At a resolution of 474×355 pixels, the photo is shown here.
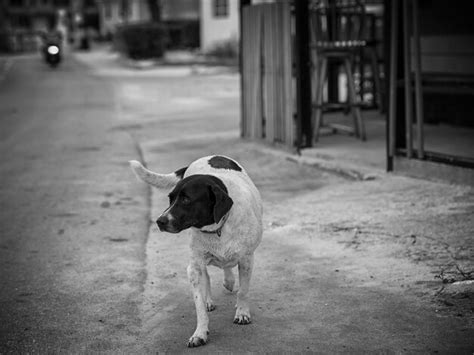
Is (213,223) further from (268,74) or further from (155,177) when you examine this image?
(268,74)

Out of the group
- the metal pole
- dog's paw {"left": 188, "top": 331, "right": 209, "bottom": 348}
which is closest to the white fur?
dog's paw {"left": 188, "top": 331, "right": 209, "bottom": 348}

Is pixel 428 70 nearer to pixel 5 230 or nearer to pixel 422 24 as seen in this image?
pixel 422 24

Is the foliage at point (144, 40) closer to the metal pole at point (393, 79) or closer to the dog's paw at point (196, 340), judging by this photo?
the metal pole at point (393, 79)

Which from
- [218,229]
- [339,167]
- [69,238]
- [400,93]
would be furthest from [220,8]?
[218,229]

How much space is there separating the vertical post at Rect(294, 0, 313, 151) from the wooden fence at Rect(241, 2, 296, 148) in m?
0.11

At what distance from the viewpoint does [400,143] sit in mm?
9648

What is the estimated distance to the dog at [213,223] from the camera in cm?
482

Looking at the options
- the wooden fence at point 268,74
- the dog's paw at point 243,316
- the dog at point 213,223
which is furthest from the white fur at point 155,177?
the wooden fence at point 268,74

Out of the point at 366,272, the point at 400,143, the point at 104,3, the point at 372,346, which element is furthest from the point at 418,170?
the point at 104,3

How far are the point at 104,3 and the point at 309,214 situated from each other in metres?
72.1

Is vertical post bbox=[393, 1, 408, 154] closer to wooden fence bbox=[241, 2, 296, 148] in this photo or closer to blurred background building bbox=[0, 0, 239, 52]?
wooden fence bbox=[241, 2, 296, 148]

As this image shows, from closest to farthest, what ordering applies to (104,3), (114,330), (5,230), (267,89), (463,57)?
(114,330)
(5,230)
(267,89)
(463,57)
(104,3)

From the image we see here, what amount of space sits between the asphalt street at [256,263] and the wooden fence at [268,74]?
37 centimetres

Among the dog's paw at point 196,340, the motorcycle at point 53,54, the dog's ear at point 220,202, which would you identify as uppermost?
the motorcycle at point 53,54
